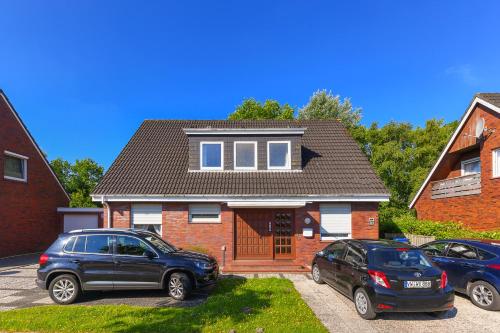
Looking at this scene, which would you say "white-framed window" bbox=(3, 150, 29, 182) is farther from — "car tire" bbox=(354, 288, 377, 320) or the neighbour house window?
the neighbour house window

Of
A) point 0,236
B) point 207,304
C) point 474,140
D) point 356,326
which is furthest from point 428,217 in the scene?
point 0,236

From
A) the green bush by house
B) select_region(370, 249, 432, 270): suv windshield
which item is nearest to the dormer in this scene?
the green bush by house

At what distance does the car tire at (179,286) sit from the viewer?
793 centimetres

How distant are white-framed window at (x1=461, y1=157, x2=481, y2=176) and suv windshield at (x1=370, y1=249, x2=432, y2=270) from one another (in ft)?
37.6

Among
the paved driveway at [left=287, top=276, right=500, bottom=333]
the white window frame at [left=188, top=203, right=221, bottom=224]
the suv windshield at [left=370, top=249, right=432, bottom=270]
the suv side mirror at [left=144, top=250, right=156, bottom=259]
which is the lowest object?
the paved driveway at [left=287, top=276, right=500, bottom=333]

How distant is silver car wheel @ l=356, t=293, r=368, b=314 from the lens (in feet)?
22.0

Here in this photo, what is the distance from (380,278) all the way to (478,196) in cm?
1103

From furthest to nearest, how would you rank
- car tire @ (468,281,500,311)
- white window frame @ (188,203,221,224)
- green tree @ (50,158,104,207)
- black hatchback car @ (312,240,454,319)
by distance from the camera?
1. green tree @ (50,158,104,207)
2. white window frame @ (188,203,221,224)
3. car tire @ (468,281,500,311)
4. black hatchback car @ (312,240,454,319)

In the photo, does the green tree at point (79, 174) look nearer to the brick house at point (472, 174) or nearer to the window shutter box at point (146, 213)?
the window shutter box at point (146, 213)

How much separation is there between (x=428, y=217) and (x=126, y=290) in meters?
17.1

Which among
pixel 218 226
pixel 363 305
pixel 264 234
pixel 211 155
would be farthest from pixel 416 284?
pixel 211 155

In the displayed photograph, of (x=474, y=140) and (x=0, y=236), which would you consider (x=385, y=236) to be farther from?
(x=0, y=236)

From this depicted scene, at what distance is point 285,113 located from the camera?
33.8 metres

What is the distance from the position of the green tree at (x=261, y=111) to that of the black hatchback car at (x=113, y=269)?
2600 cm
